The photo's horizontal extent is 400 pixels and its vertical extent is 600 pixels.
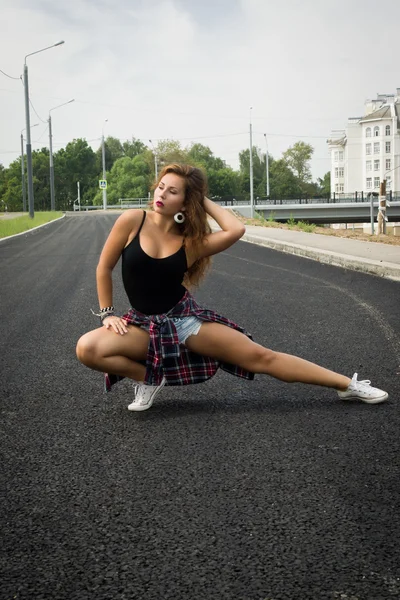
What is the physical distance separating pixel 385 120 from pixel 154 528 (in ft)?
347

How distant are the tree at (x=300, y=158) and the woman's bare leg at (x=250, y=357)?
12195 cm

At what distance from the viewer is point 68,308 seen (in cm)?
937

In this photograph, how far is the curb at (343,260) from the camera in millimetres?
12484

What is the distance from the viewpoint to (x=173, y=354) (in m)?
4.41

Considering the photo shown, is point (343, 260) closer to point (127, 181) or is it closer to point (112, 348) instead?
point (112, 348)

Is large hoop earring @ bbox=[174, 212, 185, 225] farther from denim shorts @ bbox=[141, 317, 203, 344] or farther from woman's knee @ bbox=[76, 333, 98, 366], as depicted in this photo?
woman's knee @ bbox=[76, 333, 98, 366]

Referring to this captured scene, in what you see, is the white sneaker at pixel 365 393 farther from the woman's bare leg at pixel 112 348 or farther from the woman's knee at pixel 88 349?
the woman's knee at pixel 88 349

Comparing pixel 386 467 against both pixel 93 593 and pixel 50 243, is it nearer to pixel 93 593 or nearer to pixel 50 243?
pixel 93 593

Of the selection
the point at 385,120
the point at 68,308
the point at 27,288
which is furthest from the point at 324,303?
the point at 385,120

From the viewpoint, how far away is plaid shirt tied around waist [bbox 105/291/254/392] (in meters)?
4.40

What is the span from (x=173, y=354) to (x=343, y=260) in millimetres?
10630

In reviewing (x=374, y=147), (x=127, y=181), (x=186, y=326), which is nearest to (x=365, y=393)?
(x=186, y=326)

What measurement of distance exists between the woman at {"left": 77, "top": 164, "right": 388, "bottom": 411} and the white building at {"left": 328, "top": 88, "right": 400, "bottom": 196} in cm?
9818

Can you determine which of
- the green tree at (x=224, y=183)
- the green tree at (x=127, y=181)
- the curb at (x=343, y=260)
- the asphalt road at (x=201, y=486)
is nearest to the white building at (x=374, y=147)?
the green tree at (x=224, y=183)
